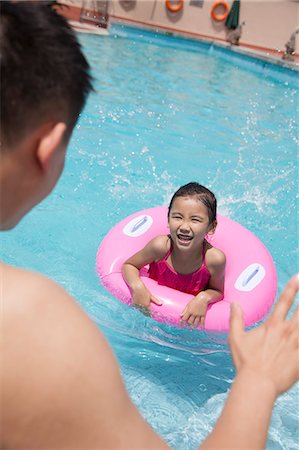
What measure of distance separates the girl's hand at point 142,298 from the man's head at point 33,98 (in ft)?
7.41

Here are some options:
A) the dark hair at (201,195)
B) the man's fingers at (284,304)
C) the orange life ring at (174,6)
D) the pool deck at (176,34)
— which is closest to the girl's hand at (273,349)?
the man's fingers at (284,304)

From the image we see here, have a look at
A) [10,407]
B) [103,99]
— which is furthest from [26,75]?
[103,99]

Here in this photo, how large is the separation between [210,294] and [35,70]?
2.55 meters

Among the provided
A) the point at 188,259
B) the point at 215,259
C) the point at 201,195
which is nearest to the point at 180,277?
the point at 188,259

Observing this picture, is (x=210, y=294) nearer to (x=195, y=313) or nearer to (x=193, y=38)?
(x=195, y=313)

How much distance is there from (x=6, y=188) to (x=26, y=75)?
0.65ft

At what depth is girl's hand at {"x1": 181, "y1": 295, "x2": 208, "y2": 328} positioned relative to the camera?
10.7ft

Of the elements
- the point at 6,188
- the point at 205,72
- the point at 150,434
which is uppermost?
the point at 6,188

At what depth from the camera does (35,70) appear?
991 mm

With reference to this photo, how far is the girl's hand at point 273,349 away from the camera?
1.17 metres

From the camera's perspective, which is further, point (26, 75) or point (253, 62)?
point (253, 62)

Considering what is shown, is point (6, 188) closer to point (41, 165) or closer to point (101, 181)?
point (41, 165)

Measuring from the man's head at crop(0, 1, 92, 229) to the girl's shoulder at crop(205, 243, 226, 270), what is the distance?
8.11 feet

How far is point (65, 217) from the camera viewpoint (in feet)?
16.1
